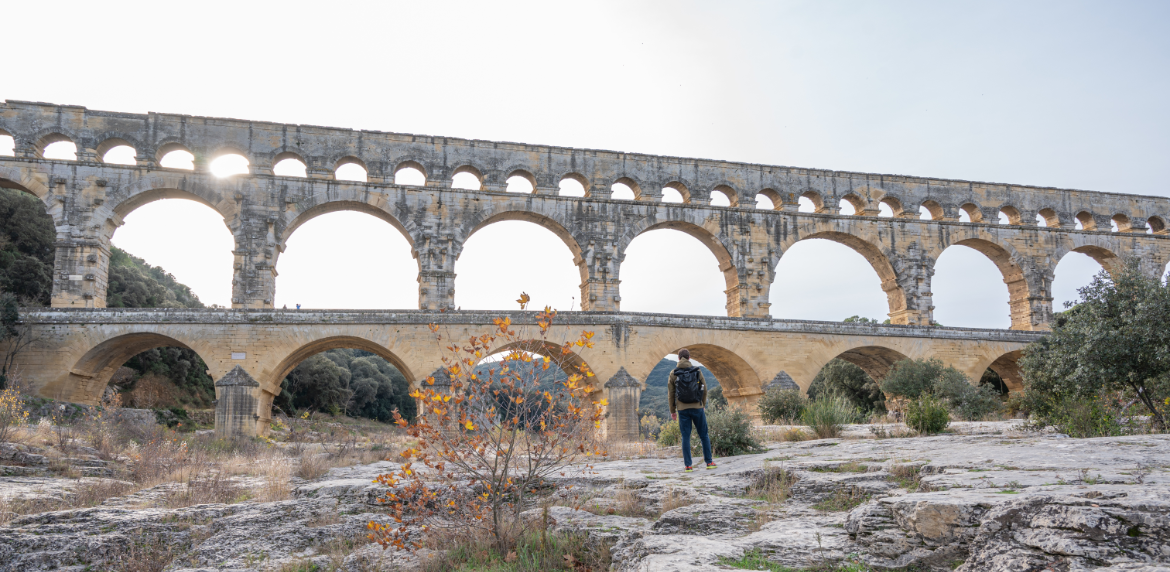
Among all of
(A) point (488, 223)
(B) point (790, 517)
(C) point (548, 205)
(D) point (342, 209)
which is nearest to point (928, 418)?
(B) point (790, 517)

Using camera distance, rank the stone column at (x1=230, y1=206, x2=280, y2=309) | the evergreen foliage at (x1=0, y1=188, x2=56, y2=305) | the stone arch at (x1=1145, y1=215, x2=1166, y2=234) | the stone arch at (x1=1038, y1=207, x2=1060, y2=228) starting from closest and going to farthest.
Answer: the stone column at (x1=230, y1=206, x2=280, y2=309) < the evergreen foliage at (x1=0, y1=188, x2=56, y2=305) < the stone arch at (x1=1038, y1=207, x2=1060, y2=228) < the stone arch at (x1=1145, y1=215, x2=1166, y2=234)

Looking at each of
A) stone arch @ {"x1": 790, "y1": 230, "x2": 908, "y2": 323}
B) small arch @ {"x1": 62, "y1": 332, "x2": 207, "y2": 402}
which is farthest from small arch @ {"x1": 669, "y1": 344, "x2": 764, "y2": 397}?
small arch @ {"x1": 62, "y1": 332, "x2": 207, "y2": 402}

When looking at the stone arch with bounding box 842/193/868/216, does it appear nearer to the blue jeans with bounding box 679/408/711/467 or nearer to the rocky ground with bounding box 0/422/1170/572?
the rocky ground with bounding box 0/422/1170/572

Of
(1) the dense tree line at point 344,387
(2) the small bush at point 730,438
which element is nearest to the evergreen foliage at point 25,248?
(1) the dense tree line at point 344,387

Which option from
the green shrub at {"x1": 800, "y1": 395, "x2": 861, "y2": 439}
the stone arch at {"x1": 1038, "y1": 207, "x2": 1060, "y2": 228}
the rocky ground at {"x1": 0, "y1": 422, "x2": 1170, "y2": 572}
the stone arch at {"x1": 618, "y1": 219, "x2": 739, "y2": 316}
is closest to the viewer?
the rocky ground at {"x1": 0, "y1": 422, "x2": 1170, "y2": 572}

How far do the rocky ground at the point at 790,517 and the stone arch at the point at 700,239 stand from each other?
1720 cm

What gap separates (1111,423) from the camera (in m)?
9.07

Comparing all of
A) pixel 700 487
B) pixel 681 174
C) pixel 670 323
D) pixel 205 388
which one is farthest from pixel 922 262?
pixel 205 388

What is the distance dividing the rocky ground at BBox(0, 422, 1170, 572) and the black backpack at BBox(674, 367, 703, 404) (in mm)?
816

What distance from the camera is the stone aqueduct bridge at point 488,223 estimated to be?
2047cm

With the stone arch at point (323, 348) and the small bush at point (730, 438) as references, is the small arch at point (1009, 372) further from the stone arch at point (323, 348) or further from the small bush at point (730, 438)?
the stone arch at point (323, 348)

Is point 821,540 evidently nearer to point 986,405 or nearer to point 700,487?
point 700,487

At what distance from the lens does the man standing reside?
8211 mm

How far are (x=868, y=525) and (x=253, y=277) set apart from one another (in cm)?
2237
